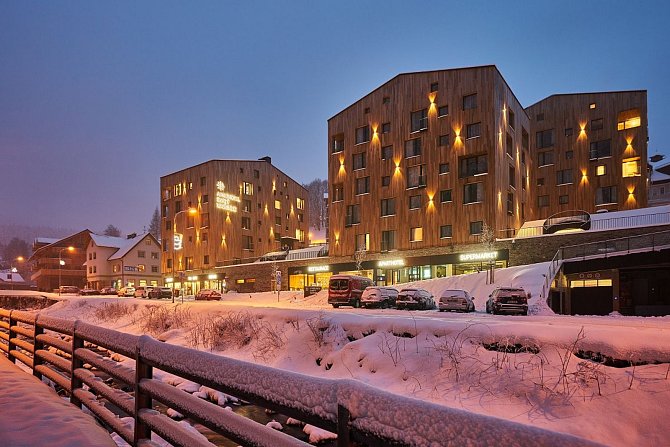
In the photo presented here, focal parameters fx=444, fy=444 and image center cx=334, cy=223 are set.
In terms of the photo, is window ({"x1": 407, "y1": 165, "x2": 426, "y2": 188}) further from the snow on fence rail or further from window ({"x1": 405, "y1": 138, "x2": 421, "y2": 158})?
the snow on fence rail

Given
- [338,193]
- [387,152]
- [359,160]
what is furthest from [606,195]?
[338,193]

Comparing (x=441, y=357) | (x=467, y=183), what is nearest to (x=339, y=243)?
(x=467, y=183)

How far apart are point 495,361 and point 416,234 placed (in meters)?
37.4

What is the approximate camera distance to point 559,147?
192ft

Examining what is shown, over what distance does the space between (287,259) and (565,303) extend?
37378 millimetres

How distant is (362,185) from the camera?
55.3 metres

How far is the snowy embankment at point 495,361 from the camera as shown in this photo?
32.7ft

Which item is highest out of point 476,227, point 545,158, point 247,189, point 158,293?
point 545,158

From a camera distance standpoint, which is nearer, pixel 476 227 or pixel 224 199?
pixel 476 227

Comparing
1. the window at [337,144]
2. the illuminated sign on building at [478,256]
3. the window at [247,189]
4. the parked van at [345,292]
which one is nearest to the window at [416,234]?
the illuminated sign on building at [478,256]

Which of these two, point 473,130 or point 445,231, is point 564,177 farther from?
point 445,231

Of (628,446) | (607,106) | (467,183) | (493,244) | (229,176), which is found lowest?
(628,446)

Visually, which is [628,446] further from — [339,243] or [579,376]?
[339,243]

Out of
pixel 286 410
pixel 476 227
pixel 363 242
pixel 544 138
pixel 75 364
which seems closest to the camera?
pixel 286 410
